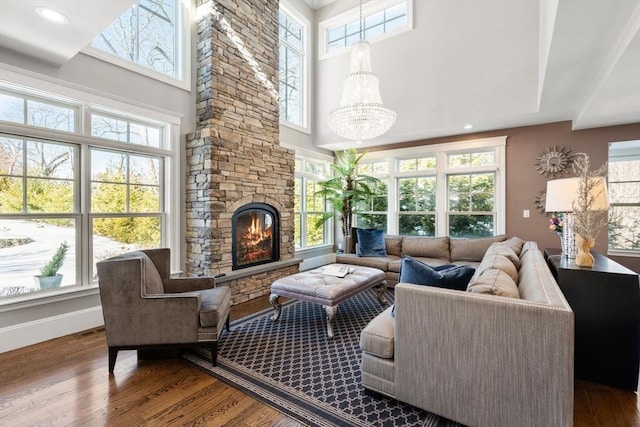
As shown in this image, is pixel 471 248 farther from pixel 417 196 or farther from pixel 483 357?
pixel 483 357

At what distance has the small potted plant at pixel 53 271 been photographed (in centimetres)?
297

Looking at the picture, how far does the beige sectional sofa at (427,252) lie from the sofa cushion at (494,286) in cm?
264

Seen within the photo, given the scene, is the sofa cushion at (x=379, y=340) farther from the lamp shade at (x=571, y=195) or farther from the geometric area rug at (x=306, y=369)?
the lamp shade at (x=571, y=195)

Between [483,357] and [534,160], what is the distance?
461cm

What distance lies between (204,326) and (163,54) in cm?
360

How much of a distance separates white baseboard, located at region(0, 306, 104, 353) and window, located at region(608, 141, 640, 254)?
24.2ft

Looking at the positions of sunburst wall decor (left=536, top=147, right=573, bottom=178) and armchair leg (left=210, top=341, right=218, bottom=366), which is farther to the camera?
sunburst wall decor (left=536, top=147, right=573, bottom=178)

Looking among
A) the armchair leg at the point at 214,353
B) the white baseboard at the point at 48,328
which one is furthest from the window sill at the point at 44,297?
the armchair leg at the point at 214,353

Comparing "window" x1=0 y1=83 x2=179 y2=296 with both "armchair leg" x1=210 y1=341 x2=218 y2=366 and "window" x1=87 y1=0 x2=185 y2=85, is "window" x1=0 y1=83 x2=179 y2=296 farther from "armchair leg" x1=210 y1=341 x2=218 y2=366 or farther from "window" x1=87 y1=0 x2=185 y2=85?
"armchair leg" x1=210 y1=341 x2=218 y2=366

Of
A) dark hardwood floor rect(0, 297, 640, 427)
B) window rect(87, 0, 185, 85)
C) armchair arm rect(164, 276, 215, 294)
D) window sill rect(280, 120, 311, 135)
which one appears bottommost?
dark hardwood floor rect(0, 297, 640, 427)

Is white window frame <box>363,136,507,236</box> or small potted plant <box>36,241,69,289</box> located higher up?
white window frame <box>363,136,507,236</box>

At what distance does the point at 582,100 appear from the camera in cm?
385

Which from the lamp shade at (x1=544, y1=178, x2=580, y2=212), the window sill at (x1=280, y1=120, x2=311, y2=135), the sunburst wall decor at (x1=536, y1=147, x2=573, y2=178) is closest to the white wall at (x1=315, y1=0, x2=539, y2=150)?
the sunburst wall decor at (x1=536, y1=147, x2=573, y2=178)

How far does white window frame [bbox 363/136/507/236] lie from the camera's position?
5.20 m
